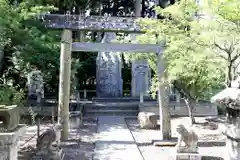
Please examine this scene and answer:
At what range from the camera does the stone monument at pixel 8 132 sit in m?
4.07

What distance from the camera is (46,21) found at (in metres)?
12.4

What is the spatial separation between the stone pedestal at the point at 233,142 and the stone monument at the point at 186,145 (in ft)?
17.2

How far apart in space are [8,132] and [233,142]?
2.47 meters

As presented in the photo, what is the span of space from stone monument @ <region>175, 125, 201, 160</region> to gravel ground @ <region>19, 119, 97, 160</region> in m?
2.46

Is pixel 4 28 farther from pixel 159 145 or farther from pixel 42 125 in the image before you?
pixel 42 125

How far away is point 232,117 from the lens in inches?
156

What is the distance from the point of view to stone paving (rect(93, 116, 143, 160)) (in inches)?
404

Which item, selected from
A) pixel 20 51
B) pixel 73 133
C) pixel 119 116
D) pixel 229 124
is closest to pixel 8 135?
pixel 229 124

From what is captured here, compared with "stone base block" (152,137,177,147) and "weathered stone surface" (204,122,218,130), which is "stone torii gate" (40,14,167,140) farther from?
"weathered stone surface" (204,122,218,130)

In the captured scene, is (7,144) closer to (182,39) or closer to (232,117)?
(232,117)

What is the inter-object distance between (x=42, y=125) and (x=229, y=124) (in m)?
12.6

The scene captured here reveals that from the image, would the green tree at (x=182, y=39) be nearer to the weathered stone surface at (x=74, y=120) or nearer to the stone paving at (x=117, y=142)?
the stone paving at (x=117, y=142)

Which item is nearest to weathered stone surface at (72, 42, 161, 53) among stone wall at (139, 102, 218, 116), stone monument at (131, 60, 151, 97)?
stone wall at (139, 102, 218, 116)

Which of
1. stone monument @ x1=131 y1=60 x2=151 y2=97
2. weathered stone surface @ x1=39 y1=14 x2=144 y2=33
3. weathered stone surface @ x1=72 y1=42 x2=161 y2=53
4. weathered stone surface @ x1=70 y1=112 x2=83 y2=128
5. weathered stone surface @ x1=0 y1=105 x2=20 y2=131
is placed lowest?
weathered stone surface @ x1=70 y1=112 x2=83 y2=128
